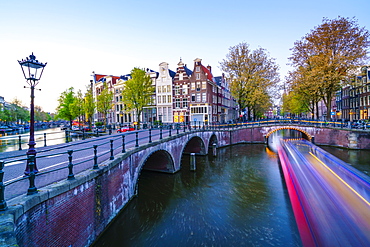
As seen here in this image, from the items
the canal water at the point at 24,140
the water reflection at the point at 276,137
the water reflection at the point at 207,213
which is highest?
the canal water at the point at 24,140

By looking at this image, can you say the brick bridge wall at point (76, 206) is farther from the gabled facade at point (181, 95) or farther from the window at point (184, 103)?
the window at point (184, 103)

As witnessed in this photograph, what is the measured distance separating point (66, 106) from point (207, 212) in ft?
146

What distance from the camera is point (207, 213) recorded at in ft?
34.0

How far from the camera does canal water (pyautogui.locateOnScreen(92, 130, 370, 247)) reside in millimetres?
8195

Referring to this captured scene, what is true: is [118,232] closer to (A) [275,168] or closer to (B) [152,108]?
(A) [275,168]

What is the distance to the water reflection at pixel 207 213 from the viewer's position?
8.20 metres

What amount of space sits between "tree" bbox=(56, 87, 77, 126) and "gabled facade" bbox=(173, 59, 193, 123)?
73.3ft

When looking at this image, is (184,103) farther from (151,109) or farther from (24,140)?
(24,140)

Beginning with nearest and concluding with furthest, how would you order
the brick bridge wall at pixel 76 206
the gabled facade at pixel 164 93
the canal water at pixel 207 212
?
the brick bridge wall at pixel 76 206 < the canal water at pixel 207 212 < the gabled facade at pixel 164 93

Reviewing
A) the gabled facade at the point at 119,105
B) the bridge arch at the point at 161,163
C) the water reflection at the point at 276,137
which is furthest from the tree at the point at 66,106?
the water reflection at the point at 276,137

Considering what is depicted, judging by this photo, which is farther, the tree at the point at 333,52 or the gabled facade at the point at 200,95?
the gabled facade at the point at 200,95

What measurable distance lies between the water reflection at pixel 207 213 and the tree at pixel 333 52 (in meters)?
19.9

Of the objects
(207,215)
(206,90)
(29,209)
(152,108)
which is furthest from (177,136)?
(152,108)

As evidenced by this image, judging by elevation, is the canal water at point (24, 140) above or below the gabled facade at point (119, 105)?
below
